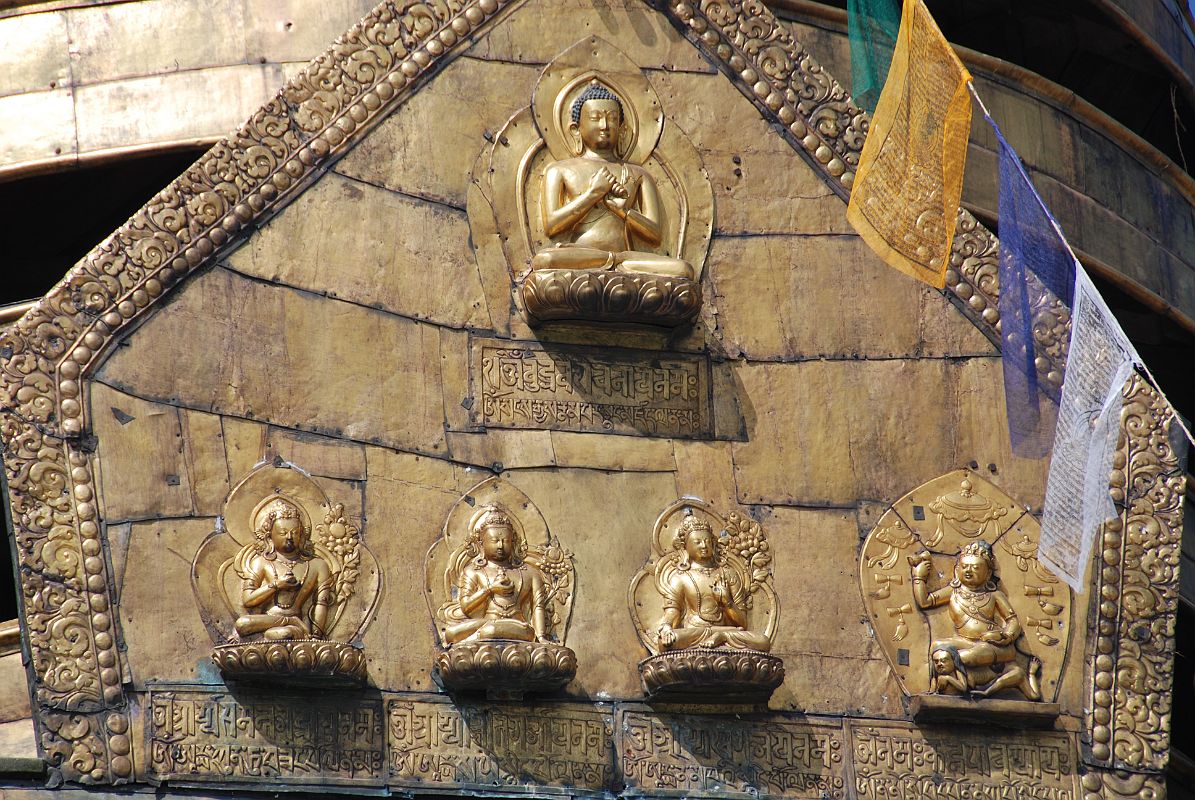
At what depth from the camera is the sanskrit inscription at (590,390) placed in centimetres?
1566

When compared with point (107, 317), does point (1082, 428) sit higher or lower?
lower

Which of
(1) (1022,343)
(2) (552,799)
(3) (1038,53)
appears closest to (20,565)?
(2) (552,799)

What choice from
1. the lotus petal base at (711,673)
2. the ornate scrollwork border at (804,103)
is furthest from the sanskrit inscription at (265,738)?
the ornate scrollwork border at (804,103)

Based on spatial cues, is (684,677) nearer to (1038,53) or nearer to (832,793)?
(832,793)

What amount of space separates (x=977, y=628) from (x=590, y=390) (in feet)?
8.42

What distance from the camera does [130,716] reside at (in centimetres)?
1442

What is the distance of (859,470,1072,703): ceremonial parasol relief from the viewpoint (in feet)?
50.5

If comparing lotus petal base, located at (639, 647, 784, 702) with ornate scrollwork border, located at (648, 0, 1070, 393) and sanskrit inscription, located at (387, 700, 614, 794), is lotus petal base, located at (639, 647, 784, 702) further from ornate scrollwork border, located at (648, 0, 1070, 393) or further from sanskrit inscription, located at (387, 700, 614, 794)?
ornate scrollwork border, located at (648, 0, 1070, 393)

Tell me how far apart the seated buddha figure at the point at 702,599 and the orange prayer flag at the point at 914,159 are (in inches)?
75.5

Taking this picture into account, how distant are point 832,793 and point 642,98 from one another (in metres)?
4.27

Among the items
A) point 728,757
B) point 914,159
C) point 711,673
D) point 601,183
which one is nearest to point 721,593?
point 711,673

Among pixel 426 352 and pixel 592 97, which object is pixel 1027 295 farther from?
pixel 426 352

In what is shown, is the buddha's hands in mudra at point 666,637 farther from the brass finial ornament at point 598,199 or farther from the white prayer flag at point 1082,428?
the white prayer flag at point 1082,428

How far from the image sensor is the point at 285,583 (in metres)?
14.8
